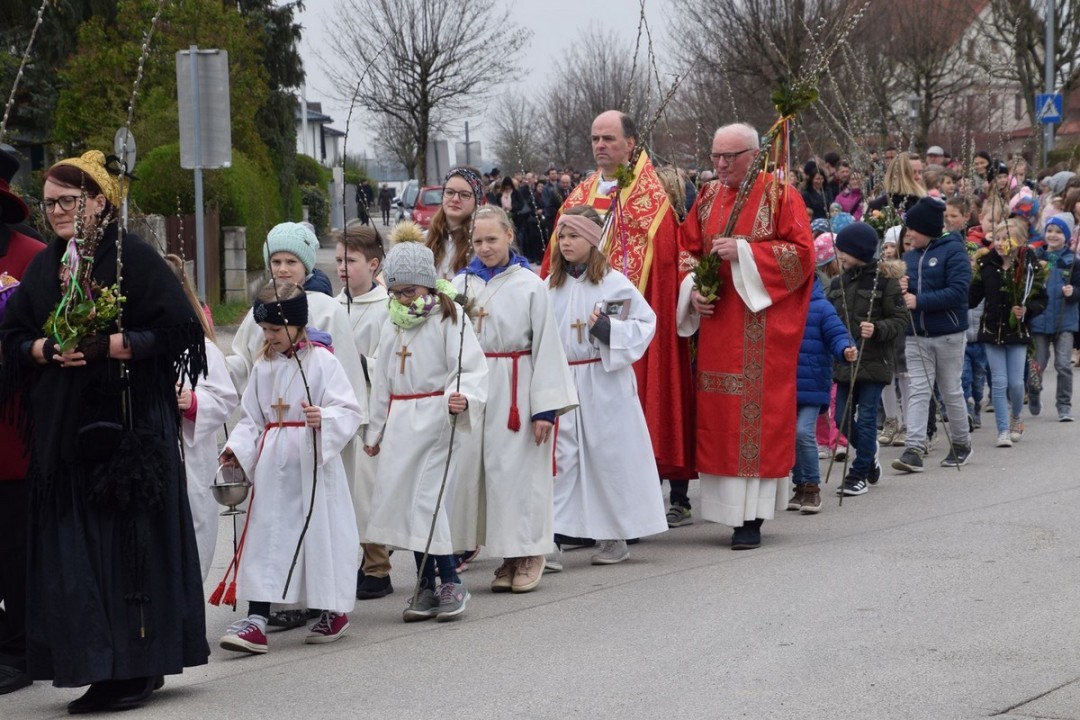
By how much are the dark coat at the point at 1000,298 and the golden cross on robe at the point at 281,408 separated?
738cm

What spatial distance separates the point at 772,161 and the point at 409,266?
8.05ft

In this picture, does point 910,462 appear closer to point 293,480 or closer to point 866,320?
point 866,320

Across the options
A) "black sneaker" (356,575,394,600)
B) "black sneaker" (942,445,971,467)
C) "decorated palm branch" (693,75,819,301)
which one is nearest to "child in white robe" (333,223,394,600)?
"black sneaker" (356,575,394,600)

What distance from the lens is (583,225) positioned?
336 inches

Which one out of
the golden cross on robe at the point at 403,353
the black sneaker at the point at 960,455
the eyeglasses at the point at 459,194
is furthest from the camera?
the black sneaker at the point at 960,455

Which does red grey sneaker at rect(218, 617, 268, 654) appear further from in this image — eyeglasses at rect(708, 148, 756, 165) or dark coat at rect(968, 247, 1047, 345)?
dark coat at rect(968, 247, 1047, 345)

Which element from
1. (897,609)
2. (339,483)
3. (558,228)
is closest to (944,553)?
(897,609)

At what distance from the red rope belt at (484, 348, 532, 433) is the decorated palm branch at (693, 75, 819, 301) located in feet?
4.68

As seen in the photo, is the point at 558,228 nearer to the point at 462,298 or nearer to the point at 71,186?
the point at 462,298

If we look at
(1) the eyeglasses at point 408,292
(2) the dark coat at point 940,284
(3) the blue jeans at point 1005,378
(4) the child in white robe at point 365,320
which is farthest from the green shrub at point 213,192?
(1) the eyeglasses at point 408,292

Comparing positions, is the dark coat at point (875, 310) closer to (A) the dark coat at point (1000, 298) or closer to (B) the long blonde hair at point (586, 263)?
(A) the dark coat at point (1000, 298)

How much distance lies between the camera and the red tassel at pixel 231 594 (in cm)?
694

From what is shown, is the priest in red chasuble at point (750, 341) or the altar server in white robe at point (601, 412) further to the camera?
the priest in red chasuble at point (750, 341)

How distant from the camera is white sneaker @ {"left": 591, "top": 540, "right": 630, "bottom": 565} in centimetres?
861
